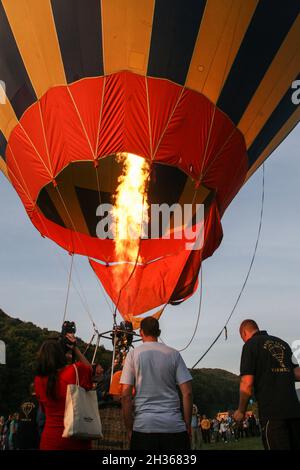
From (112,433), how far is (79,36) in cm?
Answer: 456

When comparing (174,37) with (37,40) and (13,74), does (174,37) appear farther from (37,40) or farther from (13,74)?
(13,74)

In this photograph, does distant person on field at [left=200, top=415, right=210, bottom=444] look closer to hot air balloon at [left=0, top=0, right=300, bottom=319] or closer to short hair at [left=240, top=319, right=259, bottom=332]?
hot air balloon at [left=0, top=0, right=300, bottom=319]

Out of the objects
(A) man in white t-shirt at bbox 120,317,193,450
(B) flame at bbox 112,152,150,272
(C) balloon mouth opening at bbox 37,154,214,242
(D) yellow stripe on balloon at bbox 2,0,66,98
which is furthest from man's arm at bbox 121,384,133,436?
(C) balloon mouth opening at bbox 37,154,214,242

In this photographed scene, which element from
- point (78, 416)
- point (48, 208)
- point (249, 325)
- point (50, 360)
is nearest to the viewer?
point (78, 416)

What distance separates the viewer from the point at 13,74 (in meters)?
7.13

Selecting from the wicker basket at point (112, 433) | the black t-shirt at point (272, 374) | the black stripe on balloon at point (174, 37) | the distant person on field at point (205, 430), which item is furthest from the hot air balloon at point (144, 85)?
the distant person on field at point (205, 430)

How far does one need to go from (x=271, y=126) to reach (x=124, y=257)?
291cm

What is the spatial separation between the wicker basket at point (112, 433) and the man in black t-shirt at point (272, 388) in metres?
1.74

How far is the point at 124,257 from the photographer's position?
8156mm

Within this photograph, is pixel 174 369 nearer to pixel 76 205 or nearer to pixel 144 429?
pixel 144 429

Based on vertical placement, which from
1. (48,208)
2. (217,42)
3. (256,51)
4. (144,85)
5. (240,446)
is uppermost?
(256,51)

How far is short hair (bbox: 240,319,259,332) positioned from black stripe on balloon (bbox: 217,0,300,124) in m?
4.07

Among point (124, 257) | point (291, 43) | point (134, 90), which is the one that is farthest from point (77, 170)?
point (291, 43)

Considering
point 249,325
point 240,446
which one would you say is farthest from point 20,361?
point 249,325
